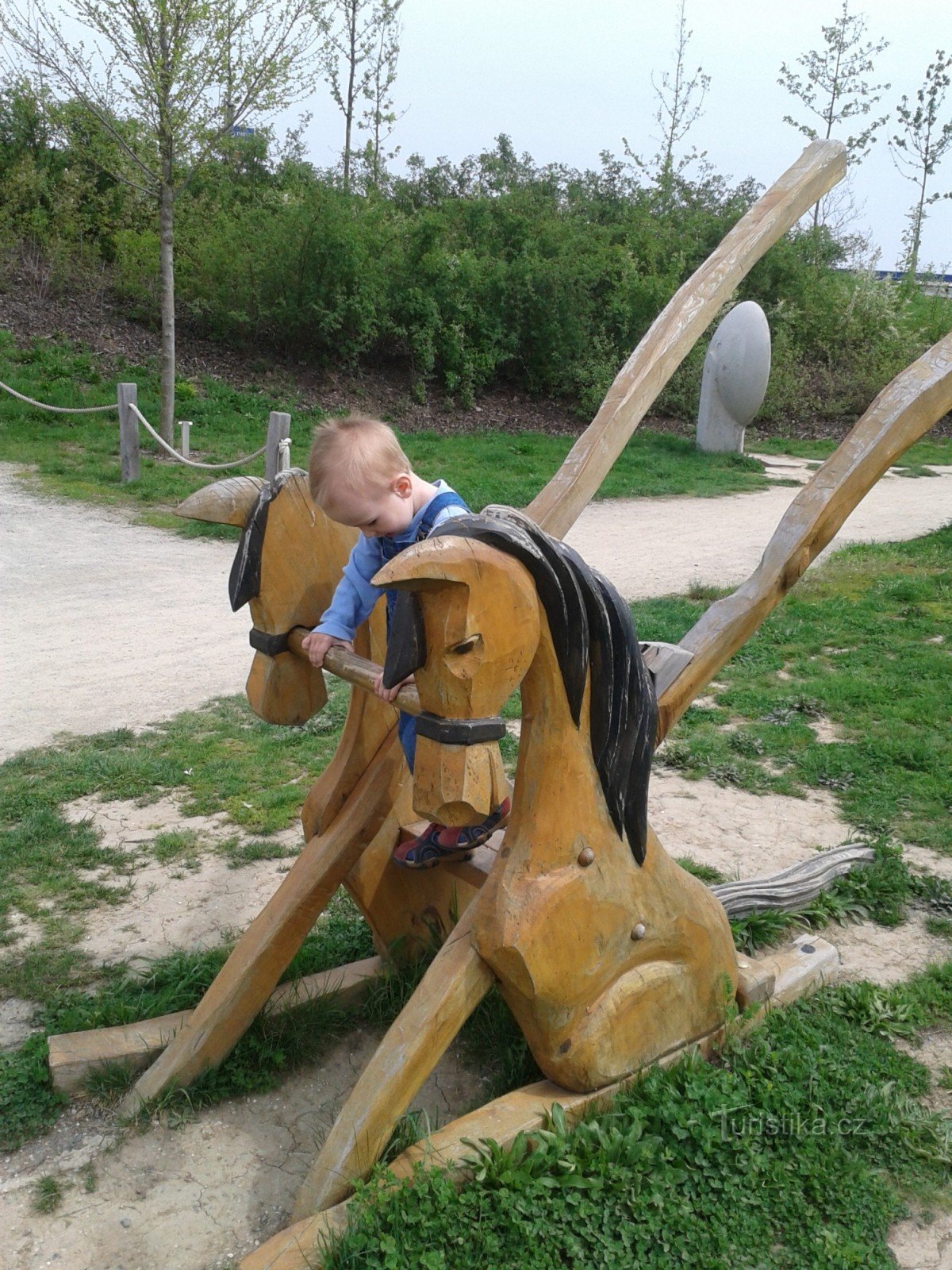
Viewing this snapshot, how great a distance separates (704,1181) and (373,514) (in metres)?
1.44

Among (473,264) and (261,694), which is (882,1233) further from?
(473,264)

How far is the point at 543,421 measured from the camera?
15297mm

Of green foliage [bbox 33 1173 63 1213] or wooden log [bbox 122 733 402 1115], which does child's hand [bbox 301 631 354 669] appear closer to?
wooden log [bbox 122 733 402 1115]

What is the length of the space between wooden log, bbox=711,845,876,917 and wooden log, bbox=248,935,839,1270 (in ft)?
1.29

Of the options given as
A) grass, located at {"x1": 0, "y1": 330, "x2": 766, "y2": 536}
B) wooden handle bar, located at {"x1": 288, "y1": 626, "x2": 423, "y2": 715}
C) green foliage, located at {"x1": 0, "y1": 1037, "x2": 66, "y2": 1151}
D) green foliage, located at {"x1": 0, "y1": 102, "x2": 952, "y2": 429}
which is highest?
green foliage, located at {"x1": 0, "y1": 102, "x2": 952, "y2": 429}

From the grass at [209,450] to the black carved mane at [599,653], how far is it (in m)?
6.86

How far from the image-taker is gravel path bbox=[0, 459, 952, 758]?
508cm

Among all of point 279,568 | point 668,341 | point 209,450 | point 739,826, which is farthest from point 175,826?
point 209,450

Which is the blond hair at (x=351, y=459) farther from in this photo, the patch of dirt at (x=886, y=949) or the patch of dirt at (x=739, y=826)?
the patch of dirt at (x=739, y=826)

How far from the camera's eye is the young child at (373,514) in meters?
1.88

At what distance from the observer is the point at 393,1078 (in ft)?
6.20

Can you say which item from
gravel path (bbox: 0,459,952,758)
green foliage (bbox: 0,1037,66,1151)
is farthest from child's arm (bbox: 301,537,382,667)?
gravel path (bbox: 0,459,952,758)

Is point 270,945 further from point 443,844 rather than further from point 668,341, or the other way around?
point 668,341

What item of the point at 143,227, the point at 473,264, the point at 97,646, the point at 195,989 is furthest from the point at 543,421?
the point at 195,989
